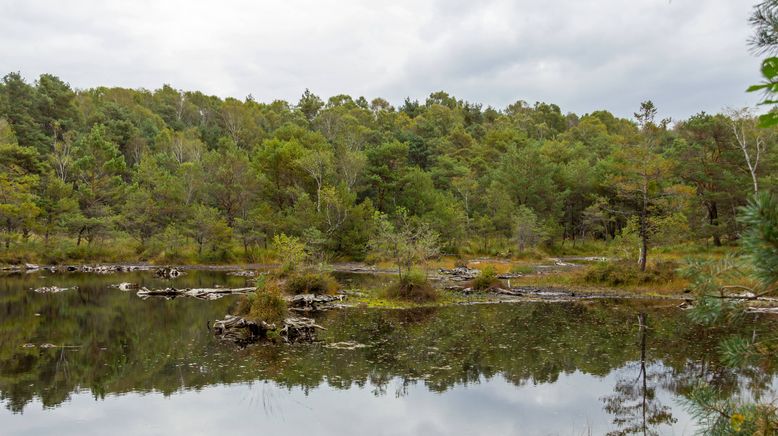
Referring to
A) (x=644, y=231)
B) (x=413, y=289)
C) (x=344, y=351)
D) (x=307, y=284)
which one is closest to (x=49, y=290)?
(x=307, y=284)

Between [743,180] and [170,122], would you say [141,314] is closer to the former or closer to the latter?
[743,180]

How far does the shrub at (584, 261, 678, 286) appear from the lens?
1271 inches

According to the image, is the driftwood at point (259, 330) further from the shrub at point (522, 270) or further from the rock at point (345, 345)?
the shrub at point (522, 270)

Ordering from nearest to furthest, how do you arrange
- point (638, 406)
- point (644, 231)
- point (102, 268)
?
point (638, 406)
point (644, 231)
point (102, 268)

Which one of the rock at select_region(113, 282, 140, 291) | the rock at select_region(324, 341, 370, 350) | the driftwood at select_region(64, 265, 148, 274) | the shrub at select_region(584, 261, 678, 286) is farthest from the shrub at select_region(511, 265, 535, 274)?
the driftwood at select_region(64, 265, 148, 274)

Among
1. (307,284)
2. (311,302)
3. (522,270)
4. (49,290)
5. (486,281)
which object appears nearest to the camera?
(311,302)

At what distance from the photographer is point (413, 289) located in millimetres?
29047

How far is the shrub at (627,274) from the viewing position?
1271 inches

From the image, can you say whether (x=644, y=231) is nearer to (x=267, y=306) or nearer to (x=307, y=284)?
(x=307, y=284)

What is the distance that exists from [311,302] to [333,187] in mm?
28178

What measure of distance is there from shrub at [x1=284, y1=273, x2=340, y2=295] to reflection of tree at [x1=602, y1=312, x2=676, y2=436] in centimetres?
1772

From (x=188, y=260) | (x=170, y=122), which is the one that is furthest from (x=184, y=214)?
(x=170, y=122)

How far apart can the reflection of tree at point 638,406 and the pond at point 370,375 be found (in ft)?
0.20

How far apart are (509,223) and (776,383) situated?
4625 centimetres
